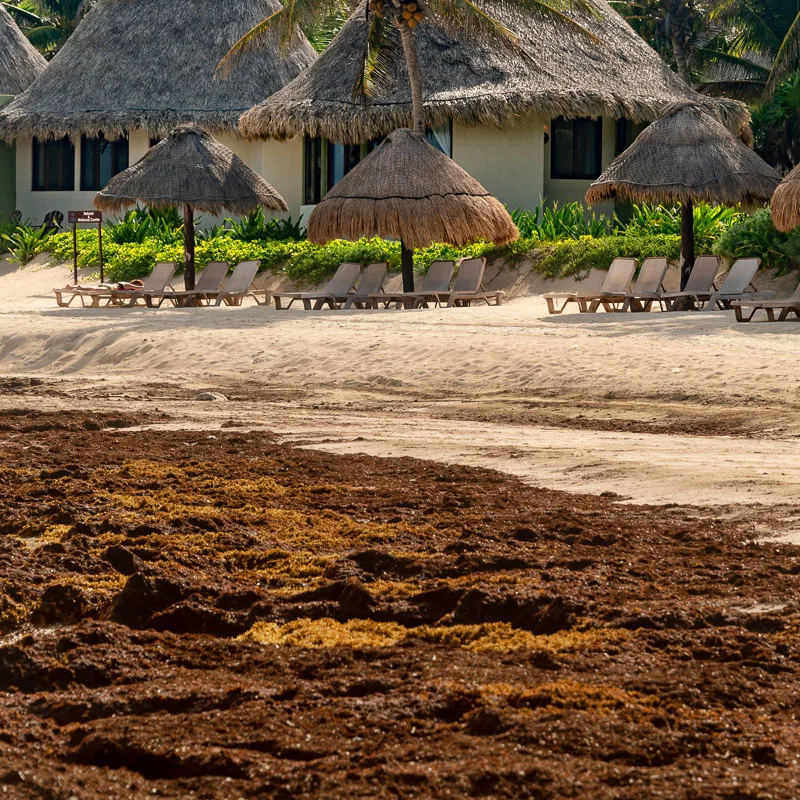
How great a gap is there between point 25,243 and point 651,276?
44.1 feet

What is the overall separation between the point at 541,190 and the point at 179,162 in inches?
267

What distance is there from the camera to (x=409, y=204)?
61.2ft

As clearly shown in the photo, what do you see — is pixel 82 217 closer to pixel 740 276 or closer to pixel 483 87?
pixel 483 87

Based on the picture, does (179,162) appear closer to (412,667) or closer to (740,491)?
(740,491)

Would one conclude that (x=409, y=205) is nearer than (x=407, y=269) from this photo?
Yes

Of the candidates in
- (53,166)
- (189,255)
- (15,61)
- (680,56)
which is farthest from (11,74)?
(680,56)

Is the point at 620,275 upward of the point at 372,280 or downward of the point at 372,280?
upward

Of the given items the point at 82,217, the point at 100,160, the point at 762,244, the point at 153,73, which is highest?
the point at 153,73

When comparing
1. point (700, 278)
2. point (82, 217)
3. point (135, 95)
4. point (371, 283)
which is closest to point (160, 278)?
point (82, 217)

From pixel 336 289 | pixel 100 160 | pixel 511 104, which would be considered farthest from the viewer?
pixel 100 160

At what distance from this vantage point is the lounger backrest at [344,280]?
752 inches

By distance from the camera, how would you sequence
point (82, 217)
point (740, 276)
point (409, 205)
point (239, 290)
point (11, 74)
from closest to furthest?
point (740, 276) → point (409, 205) → point (239, 290) → point (82, 217) → point (11, 74)

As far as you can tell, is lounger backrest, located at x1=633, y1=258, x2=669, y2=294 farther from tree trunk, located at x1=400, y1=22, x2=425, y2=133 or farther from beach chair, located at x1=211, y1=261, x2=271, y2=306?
beach chair, located at x1=211, y1=261, x2=271, y2=306

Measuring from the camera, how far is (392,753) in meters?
3.84
